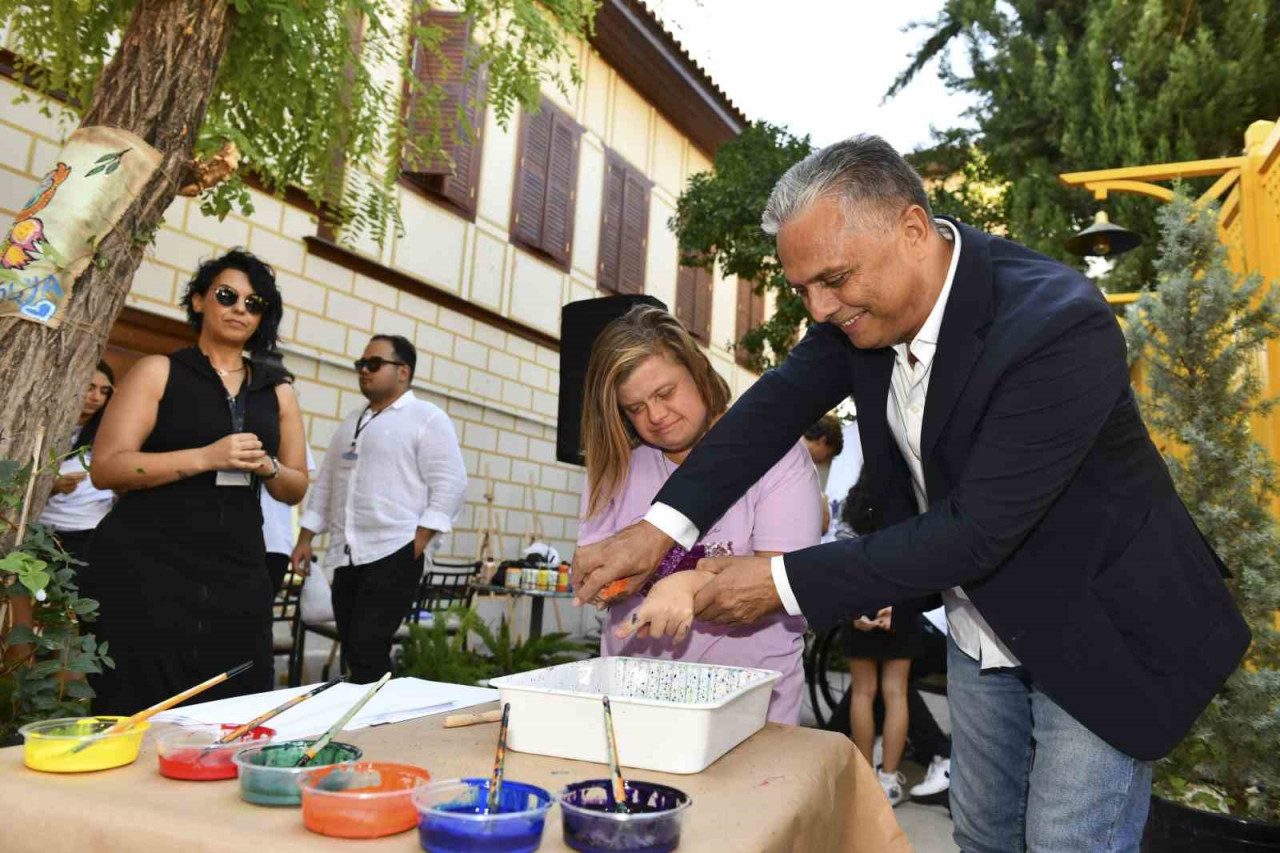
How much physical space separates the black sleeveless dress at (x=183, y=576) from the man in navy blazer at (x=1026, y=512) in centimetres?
162

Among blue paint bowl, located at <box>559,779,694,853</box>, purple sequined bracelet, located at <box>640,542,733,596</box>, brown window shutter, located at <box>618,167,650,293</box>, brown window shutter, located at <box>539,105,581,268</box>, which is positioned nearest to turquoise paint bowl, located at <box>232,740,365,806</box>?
blue paint bowl, located at <box>559,779,694,853</box>

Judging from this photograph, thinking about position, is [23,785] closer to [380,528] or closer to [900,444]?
[900,444]

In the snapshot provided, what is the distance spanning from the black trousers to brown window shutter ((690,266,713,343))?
30.1 feet

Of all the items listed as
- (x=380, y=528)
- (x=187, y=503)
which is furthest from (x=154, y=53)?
(x=380, y=528)

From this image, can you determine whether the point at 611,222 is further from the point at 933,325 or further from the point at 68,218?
the point at 933,325

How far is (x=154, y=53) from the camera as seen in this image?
289cm

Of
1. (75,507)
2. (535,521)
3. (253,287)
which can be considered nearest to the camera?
(253,287)

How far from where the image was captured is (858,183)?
1.57 meters

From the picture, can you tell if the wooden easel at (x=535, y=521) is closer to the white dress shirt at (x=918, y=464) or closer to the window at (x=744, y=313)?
the window at (x=744, y=313)

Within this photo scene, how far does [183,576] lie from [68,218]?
1041 millimetres

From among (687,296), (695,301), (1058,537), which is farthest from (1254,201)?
(695,301)

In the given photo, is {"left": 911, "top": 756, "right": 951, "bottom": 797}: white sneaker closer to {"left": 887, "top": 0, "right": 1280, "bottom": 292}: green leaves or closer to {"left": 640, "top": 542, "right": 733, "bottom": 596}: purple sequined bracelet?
{"left": 640, "top": 542, "right": 733, "bottom": 596}: purple sequined bracelet

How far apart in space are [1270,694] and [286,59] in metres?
4.11

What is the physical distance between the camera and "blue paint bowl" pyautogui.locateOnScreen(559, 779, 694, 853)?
2.87 ft
